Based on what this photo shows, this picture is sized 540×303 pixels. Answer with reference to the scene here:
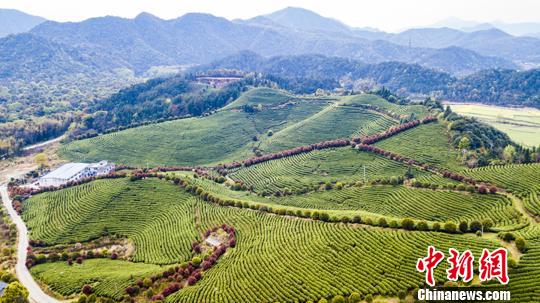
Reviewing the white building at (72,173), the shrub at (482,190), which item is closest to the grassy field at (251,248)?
the white building at (72,173)

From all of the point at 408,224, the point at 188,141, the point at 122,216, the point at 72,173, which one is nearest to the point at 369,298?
the point at 408,224

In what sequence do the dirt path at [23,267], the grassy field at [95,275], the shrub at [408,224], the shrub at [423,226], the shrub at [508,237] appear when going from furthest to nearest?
the dirt path at [23,267] < the grassy field at [95,275] < the shrub at [408,224] < the shrub at [423,226] < the shrub at [508,237]

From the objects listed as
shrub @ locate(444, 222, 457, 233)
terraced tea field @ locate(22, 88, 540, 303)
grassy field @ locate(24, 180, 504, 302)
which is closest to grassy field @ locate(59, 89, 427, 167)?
terraced tea field @ locate(22, 88, 540, 303)

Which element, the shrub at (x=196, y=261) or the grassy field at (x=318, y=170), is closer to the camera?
the shrub at (x=196, y=261)

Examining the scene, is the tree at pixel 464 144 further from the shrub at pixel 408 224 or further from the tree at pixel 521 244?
the tree at pixel 521 244

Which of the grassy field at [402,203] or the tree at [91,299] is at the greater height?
the grassy field at [402,203]

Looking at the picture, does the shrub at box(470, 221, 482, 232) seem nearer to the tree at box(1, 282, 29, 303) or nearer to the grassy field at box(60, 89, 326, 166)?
the tree at box(1, 282, 29, 303)

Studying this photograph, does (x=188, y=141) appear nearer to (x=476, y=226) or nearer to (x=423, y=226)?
(x=423, y=226)
